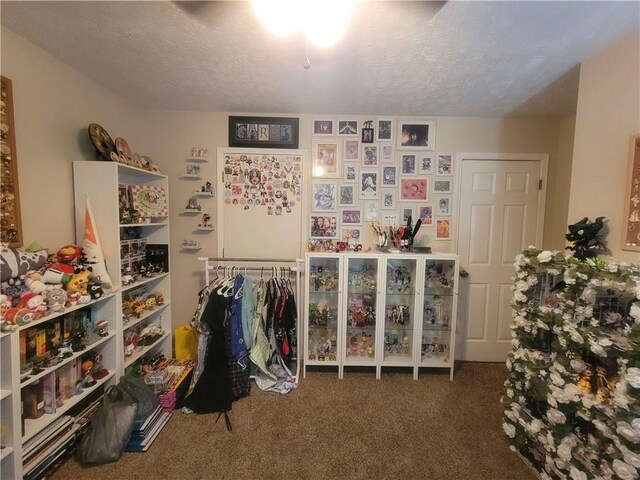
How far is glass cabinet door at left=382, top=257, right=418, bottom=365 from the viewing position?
8.28 feet

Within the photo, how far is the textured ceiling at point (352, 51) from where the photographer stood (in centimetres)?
126

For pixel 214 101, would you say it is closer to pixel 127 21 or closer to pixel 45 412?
pixel 127 21

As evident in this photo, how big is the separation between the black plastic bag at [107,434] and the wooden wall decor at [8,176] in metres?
1.11

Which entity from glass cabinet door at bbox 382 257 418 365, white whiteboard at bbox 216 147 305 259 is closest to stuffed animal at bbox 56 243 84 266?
white whiteboard at bbox 216 147 305 259

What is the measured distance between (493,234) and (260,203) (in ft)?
7.78

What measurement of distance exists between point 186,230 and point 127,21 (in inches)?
65.9

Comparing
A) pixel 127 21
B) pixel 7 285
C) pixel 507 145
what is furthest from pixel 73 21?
pixel 507 145

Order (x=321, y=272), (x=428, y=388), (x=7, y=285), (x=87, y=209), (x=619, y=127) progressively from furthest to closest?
(x=321, y=272) < (x=428, y=388) < (x=87, y=209) < (x=619, y=127) < (x=7, y=285)

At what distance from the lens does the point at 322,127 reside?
259 centimetres

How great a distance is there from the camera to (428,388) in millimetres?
2316

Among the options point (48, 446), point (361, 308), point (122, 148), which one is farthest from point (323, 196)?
point (48, 446)

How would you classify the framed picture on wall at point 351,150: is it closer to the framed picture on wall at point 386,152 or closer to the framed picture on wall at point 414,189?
the framed picture on wall at point 386,152

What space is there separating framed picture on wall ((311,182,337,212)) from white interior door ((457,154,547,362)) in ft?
4.24

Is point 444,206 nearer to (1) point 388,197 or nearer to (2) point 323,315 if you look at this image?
(1) point 388,197
